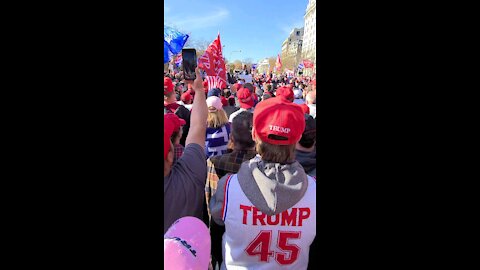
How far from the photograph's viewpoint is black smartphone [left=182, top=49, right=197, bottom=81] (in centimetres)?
188

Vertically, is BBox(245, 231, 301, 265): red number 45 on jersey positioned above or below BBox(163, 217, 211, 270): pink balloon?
below

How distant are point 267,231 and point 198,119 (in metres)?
0.74

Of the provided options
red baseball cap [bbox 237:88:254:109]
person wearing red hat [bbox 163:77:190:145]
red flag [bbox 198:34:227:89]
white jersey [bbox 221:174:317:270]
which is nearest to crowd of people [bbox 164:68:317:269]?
white jersey [bbox 221:174:317:270]

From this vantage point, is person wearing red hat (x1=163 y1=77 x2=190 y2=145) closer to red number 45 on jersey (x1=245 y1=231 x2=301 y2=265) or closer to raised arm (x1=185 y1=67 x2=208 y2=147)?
raised arm (x1=185 y1=67 x2=208 y2=147)

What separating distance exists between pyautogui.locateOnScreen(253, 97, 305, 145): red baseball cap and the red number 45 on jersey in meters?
0.44

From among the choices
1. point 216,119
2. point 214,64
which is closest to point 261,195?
point 216,119

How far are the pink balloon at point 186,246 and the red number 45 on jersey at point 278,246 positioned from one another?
1.44 feet

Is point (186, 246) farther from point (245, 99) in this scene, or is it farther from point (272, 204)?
point (245, 99)
